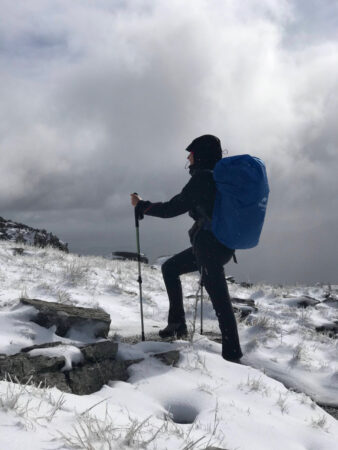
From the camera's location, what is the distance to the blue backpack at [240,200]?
4352 mm

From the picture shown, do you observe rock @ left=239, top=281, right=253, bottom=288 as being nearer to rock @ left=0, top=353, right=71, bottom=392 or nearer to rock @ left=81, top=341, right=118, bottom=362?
rock @ left=81, top=341, right=118, bottom=362

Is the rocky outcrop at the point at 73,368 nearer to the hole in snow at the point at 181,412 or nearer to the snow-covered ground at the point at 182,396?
the snow-covered ground at the point at 182,396

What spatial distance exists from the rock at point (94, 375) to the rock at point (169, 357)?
0.47 m

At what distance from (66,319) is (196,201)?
2208 millimetres

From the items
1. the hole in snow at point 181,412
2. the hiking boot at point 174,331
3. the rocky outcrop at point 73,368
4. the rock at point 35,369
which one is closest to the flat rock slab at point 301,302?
the hiking boot at point 174,331

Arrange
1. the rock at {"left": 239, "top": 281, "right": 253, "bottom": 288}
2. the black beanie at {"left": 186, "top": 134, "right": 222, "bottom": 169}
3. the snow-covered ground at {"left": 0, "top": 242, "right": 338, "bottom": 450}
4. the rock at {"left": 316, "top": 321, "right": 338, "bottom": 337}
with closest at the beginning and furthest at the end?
the snow-covered ground at {"left": 0, "top": 242, "right": 338, "bottom": 450}, the black beanie at {"left": 186, "top": 134, "right": 222, "bottom": 169}, the rock at {"left": 316, "top": 321, "right": 338, "bottom": 337}, the rock at {"left": 239, "top": 281, "right": 253, "bottom": 288}

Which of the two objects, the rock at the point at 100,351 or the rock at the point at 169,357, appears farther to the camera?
the rock at the point at 169,357

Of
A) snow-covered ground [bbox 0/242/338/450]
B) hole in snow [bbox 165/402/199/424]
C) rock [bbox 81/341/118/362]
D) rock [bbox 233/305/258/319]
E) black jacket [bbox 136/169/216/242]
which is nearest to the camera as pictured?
snow-covered ground [bbox 0/242/338/450]

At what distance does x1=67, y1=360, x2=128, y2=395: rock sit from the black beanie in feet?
8.58

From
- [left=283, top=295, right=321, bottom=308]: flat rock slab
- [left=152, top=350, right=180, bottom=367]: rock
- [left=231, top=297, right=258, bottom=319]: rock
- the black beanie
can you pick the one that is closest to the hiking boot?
[left=152, top=350, right=180, bottom=367]: rock

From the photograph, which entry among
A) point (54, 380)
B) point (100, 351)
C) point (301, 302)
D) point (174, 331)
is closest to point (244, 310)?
point (301, 302)

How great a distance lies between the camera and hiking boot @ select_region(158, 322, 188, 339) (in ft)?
17.9

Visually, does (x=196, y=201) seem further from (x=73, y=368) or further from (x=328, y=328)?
(x=328, y=328)

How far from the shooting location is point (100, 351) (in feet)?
13.5
